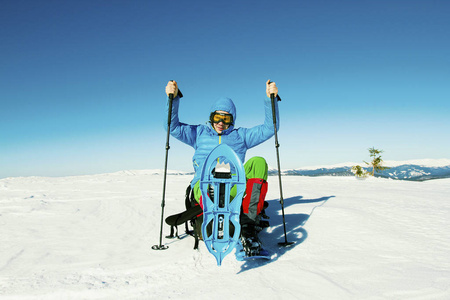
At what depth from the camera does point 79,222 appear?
4934 millimetres

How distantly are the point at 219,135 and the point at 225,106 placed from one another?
48 cm

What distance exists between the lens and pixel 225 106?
4.14 meters

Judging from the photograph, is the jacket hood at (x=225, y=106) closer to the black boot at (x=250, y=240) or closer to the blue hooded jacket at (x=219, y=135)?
the blue hooded jacket at (x=219, y=135)

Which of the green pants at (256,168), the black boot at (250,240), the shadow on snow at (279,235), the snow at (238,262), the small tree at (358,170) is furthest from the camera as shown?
the small tree at (358,170)

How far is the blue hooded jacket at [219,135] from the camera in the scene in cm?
406

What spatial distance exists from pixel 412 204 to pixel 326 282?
16.8ft

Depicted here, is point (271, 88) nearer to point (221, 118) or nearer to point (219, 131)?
point (221, 118)

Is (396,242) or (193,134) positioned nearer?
(396,242)

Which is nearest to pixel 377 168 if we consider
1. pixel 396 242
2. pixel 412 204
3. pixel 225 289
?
pixel 412 204

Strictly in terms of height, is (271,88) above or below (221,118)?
above

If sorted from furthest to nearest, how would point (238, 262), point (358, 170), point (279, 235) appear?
point (358, 170) < point (279, 235) < point (238, 262)

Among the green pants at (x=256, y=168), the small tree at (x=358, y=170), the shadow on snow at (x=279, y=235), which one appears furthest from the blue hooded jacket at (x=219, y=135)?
the small tree at (x=358, y=170)

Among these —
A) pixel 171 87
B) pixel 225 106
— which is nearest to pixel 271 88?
pixel 225 106

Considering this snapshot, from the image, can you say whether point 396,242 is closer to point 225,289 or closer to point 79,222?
point 225,289
